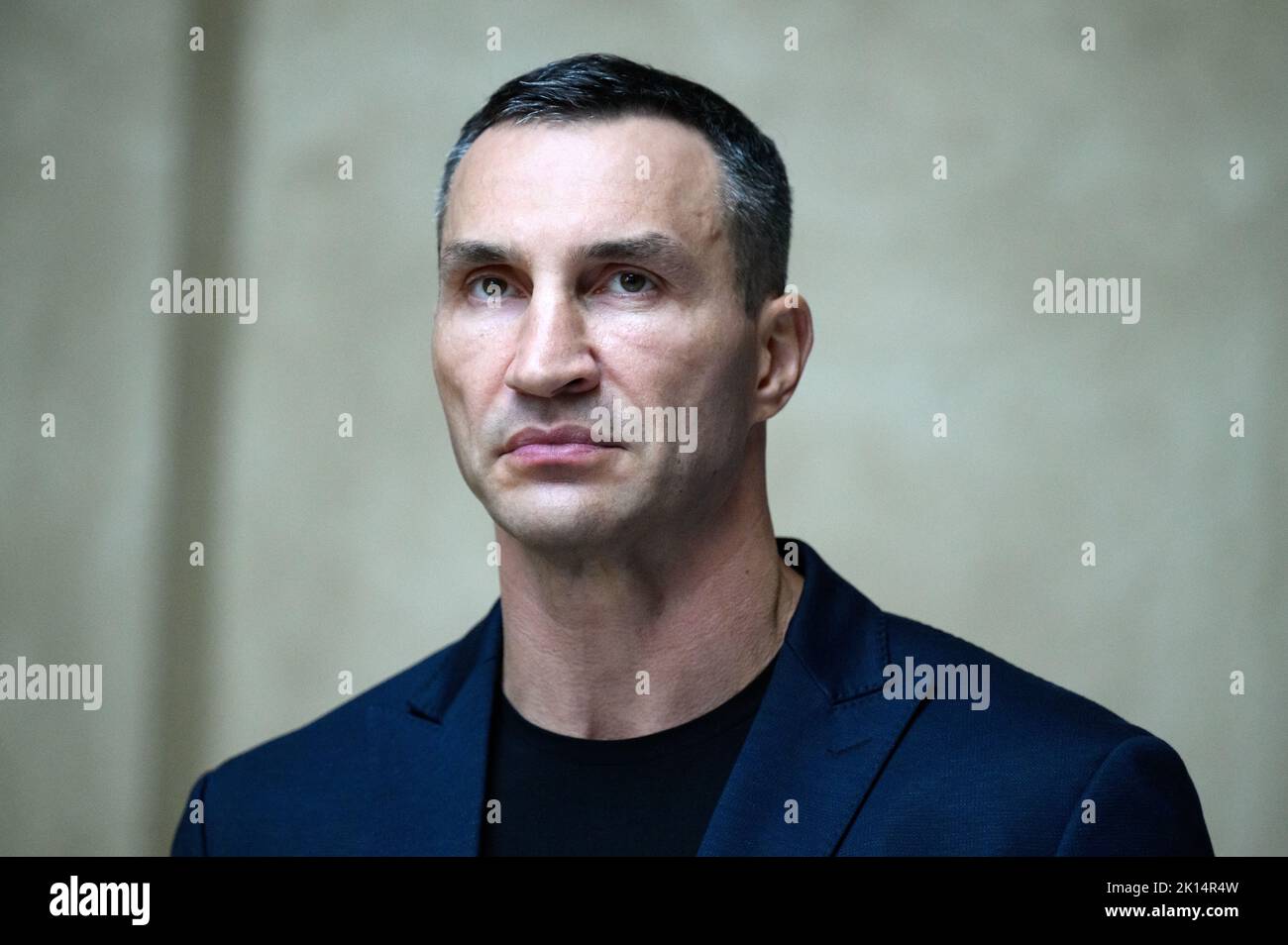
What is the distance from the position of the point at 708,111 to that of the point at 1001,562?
204 cm

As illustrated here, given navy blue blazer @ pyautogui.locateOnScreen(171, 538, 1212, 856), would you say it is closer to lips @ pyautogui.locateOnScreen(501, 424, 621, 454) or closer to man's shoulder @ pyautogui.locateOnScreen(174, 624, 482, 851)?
man's shoulder @ pyautogui.locateOnScreen(174, 624, 482, 851)

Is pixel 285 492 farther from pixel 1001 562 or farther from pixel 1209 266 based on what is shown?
pixel 1209 266

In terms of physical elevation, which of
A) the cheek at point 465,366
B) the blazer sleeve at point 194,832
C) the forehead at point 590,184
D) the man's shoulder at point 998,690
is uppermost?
the forehead at point 590,184

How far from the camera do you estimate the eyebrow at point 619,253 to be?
8.63 ft

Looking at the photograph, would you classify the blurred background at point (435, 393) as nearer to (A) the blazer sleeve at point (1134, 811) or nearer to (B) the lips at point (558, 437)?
(A) the blazer sleeve at point (1134, 811)

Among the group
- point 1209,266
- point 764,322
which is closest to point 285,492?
point 764,322

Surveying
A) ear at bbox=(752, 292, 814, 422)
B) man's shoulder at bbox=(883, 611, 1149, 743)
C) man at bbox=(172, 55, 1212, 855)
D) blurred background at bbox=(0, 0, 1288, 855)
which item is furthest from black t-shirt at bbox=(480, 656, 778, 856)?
blurred background at bbox=(0, 0, 1288, 855)

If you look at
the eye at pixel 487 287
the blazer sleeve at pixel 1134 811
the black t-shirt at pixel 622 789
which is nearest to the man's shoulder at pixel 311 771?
the black t-shirt at pixel 622 789

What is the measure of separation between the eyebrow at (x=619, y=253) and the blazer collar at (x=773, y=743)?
647mm

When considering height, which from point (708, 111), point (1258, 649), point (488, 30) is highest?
point (488, 30)

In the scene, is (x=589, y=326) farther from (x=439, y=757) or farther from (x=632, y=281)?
(x=439, y=757)

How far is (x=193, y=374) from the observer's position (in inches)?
193

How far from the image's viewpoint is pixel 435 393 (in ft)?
16.0

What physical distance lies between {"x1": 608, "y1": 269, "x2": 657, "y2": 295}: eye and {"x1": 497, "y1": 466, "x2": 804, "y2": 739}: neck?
1.34ft
